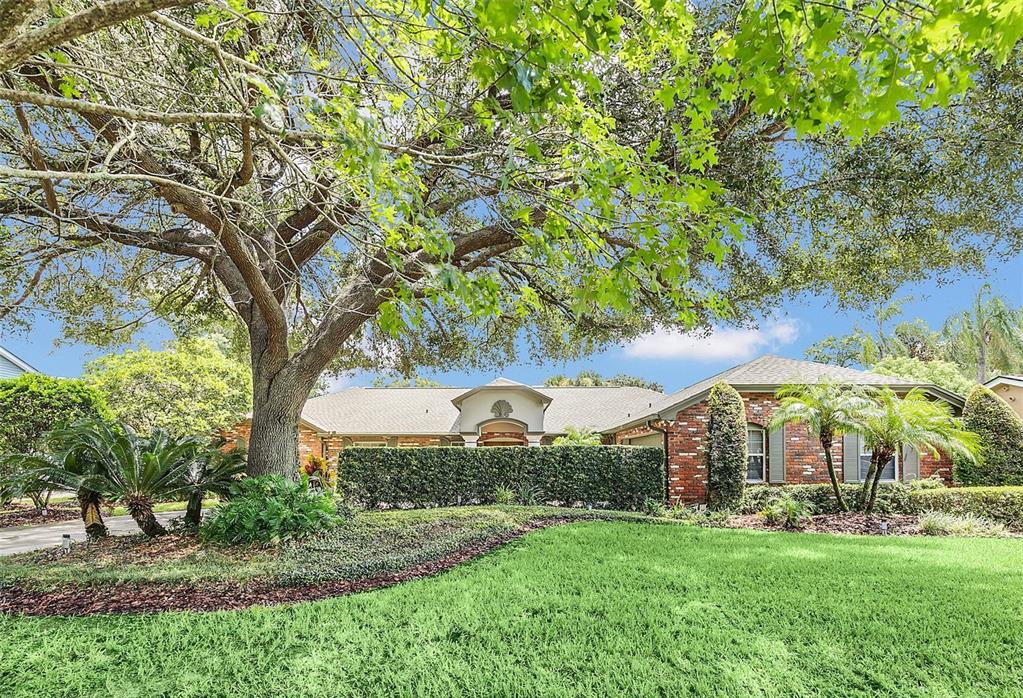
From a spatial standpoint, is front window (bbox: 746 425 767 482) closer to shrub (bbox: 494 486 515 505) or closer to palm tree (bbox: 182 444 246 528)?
shrub (bbox: 494 486 515 505)

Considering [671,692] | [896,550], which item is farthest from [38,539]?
[896,550]

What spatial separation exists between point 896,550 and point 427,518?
7.18m

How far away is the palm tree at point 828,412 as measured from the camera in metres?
12.3

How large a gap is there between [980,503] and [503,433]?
14370 millimetres

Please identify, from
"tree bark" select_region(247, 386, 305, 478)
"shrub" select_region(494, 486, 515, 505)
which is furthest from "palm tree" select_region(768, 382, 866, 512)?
"tree bark" select_region(247, 386, 305, 478)

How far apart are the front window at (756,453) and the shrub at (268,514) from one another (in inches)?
454

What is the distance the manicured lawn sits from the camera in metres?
3.97

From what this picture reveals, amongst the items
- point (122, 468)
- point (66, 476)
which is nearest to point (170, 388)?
point (66, 476)

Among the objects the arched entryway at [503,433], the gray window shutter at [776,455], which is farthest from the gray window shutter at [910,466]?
the arched entryway at [503,433]

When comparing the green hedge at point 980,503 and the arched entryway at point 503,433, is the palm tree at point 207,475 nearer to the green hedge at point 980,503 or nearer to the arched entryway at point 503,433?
the arched entryway at point 503,433

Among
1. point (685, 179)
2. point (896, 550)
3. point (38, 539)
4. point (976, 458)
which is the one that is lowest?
point (38, 539)

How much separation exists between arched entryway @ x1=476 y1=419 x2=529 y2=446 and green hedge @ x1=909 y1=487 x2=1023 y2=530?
12.8 metres

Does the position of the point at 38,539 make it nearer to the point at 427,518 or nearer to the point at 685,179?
the point at 427,518

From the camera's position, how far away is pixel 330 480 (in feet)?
56.7
